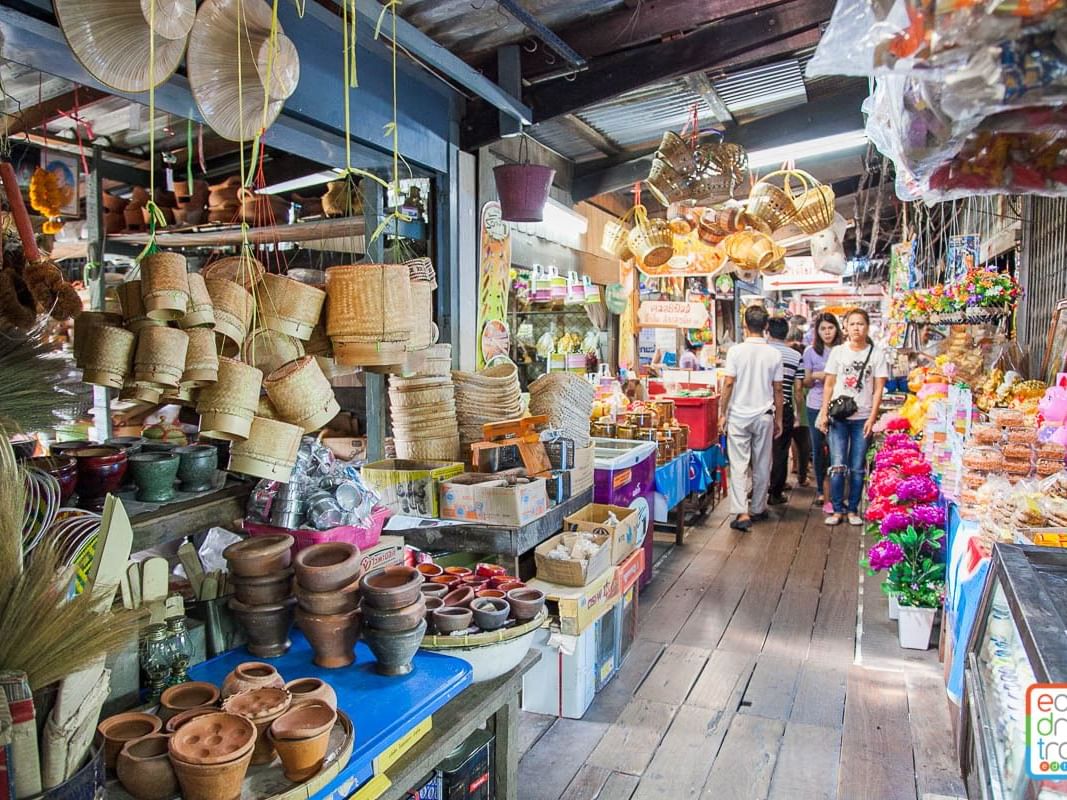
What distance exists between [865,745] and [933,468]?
1.83 meters

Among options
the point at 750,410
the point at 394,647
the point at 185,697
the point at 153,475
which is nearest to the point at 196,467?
the point at 153,475

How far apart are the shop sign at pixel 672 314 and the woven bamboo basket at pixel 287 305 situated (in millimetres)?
6506

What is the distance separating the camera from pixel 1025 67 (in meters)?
0.93

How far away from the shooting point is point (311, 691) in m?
1.59

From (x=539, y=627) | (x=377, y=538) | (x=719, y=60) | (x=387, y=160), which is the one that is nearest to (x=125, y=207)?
(x=387, y=160)

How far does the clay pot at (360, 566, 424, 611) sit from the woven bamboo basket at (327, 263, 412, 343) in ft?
2.06

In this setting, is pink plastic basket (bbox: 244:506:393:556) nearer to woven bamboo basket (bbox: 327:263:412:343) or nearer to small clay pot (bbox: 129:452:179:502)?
small clay pot (bbox: 129:452:179:502)

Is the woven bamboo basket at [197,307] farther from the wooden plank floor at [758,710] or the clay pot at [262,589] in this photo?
the wooden plank floor at [758,710]

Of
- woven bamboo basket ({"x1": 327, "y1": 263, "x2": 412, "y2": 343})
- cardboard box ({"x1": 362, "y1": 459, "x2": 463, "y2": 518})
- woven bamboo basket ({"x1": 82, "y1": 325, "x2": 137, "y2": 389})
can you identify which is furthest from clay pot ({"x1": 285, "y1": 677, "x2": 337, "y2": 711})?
cardboard box ({"x1": 362, "y1": 459, "x2": 463, "y2": 518})

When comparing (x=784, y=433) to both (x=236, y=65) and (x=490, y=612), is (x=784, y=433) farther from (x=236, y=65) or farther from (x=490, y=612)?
(x=236, y=65)

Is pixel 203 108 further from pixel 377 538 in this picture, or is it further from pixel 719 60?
pixel 719 60

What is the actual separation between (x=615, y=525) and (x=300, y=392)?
1.96m

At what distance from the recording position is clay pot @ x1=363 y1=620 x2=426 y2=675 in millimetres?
1747

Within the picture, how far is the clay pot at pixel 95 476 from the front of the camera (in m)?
1.74
